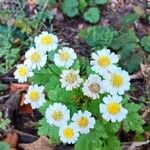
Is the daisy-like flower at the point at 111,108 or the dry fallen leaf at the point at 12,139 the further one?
the dry fallen leaf at the point at 12,139

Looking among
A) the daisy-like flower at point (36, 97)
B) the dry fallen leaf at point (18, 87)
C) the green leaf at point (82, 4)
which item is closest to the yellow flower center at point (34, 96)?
the daisy-like flower at point (36, 97)

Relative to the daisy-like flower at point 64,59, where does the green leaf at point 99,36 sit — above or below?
above


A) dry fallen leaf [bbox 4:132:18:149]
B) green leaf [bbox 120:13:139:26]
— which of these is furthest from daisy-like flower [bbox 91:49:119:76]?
green leaf [bbox 120:13:139:26]

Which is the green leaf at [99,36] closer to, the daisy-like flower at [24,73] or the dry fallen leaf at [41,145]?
the dry fallen leaf at [41,145]

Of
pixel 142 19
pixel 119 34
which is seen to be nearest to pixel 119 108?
pixel 119 34

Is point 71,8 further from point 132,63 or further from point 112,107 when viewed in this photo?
point 112,107

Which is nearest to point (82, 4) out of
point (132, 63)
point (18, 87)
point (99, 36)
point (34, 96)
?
point (99, 36)

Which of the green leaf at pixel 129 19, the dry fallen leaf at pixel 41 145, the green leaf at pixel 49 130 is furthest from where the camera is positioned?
the green leaf at pixel 129 19
